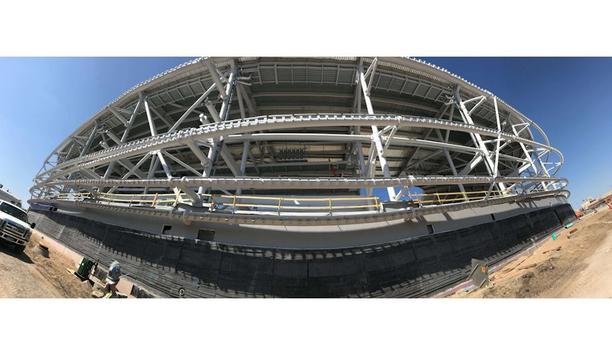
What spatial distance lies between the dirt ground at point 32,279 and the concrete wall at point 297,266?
2.80 meters

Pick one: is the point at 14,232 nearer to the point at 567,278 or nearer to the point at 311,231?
the point at 311,231

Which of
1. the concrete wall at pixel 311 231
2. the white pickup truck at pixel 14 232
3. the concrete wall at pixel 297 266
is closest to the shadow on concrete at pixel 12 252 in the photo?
the white pickup truck at pixel 14 232

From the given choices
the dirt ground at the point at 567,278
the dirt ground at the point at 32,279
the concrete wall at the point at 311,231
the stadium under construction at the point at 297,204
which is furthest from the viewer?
the concrete wall at the point at 311,231

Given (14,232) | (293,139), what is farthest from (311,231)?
(14,232)

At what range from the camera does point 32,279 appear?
6.03 m

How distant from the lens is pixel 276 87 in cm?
1591

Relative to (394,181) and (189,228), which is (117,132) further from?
(394,181)

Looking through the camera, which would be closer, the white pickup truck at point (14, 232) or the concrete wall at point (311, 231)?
the white pickup truck at point (14, 232)

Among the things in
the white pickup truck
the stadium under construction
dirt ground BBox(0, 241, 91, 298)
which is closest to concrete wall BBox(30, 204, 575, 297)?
the stadium under construction

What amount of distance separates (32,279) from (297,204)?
9.33m

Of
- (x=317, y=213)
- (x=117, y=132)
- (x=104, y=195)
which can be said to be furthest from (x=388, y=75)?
(x=117, y=132)

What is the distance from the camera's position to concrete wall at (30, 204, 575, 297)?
920cm

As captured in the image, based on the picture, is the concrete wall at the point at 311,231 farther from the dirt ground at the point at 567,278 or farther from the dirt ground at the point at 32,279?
the dirt ground at the point at 32,279

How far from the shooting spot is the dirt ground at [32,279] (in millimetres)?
5390
